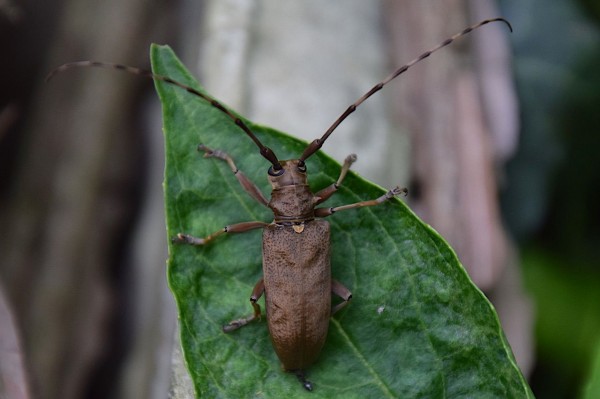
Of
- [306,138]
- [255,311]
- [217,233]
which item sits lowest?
[255,311]

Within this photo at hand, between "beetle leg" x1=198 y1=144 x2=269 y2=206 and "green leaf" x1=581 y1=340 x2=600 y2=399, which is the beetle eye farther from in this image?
"green leaf" x1=581 y1=340 x2=600 y2=399

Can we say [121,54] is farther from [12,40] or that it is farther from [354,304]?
[354,304]

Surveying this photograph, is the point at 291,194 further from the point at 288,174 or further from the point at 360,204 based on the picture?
the point at 360,204

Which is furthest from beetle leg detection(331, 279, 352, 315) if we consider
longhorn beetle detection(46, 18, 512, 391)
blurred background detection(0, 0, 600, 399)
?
blurred background detection(0, 0, 600, 399)

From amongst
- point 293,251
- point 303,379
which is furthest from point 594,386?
point 293,251

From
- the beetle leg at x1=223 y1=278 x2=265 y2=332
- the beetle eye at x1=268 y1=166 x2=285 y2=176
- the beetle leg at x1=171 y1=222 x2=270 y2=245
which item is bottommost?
the beetle leg at x1=223 y1=278 x2=265 y2=332

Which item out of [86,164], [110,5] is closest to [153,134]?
[86,164]
